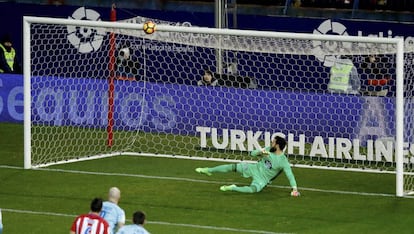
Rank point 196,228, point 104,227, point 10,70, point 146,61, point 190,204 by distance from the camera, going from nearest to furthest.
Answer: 1. point 104,227
2. point 196,228
3. point 190,204
4. point 146,61
5. point 10,70

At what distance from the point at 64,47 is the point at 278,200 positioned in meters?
13.3

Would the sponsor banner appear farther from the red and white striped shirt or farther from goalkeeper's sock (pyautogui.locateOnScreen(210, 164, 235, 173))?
the red and white striped shirt

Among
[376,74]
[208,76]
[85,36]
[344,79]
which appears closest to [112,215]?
[208,76]

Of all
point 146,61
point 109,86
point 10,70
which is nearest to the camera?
point 109,86

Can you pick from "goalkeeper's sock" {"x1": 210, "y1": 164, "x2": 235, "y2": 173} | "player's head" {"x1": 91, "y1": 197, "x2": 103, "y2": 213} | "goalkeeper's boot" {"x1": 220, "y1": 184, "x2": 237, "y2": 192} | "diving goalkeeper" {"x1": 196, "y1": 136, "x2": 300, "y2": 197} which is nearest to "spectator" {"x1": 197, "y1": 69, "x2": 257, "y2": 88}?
"goalkeeper's sock" {"x1": 210, "y1": 164, "x2": 235, "y2": 173}

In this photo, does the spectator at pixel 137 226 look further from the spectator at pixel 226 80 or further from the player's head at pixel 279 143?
the spectator at pixel 226 80

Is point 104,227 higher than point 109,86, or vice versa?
point 109,86

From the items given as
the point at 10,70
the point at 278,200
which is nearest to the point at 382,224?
the point at 278,200

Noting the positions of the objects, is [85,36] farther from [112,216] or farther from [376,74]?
[112,216]

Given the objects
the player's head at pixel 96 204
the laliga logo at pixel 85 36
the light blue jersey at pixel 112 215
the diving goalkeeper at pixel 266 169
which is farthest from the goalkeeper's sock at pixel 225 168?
the laliga logo at pixel 85 36

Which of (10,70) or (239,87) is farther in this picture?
(10,70)

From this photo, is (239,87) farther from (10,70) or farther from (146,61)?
(10,70)

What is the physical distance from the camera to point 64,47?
116 feet

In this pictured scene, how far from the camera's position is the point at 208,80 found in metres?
30.0
